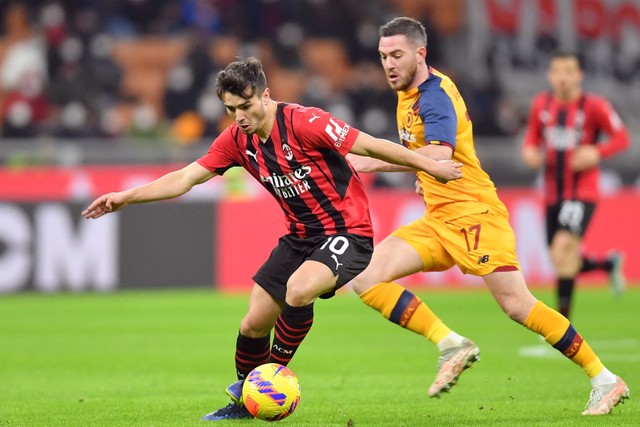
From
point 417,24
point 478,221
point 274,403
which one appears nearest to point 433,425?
point 274,403

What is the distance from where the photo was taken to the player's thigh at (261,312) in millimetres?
6703

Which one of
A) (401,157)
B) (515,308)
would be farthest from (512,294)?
(401,157)

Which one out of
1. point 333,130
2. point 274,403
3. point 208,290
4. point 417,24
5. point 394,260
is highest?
point 417,24

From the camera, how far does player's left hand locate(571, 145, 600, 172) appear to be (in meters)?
10.8

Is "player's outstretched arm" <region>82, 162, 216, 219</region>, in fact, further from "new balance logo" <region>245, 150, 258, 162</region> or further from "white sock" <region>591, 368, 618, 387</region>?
"white sock" <region>591, 368, 618, 387</region>

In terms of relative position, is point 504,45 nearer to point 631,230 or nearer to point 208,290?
point 631,230

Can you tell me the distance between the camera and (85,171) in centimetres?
1634

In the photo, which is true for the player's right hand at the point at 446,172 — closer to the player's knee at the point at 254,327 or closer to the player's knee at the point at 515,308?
the player's knee at the point at 515,308

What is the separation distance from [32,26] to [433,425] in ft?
52.6

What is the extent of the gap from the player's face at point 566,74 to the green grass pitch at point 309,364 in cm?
225

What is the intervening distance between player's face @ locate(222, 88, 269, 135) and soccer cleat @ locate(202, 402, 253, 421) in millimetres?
1525

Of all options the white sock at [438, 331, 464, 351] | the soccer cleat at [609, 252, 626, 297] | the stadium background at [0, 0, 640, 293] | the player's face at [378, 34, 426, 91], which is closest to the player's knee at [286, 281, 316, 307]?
the white sock at [438, 331, 464, 351]

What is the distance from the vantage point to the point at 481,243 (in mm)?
7238

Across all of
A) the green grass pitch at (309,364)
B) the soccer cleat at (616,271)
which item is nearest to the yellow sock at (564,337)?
the green grass pitch at (309,364)
